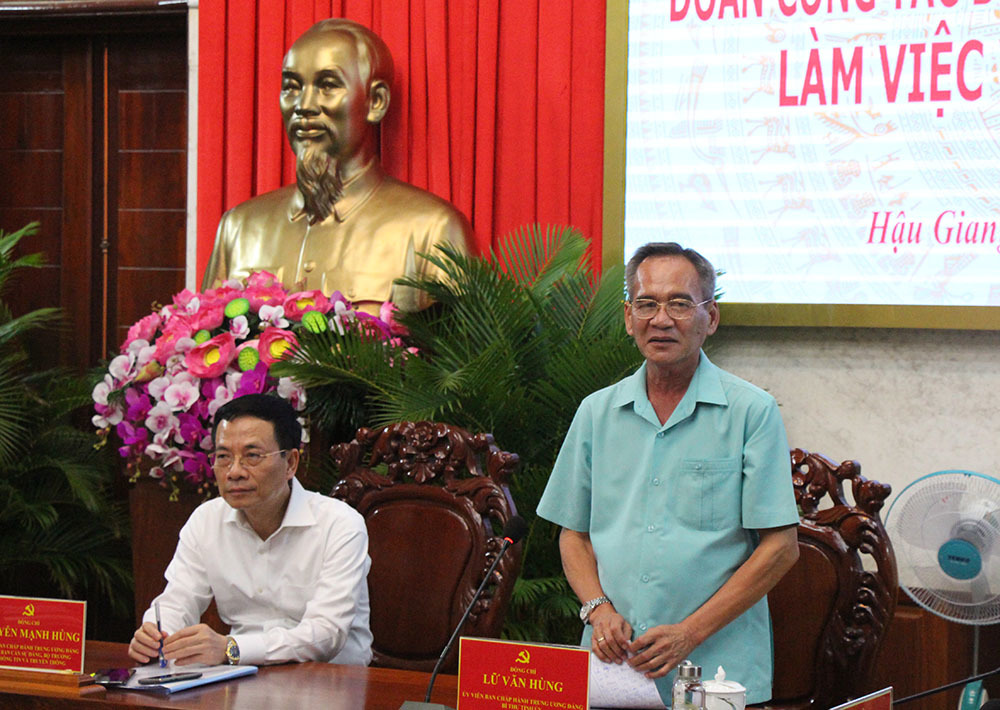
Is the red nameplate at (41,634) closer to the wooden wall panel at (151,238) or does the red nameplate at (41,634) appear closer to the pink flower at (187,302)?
the pink flower at (187,302)

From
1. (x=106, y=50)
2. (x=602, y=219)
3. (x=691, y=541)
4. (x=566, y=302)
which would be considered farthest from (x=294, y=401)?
(x=106, y=50)

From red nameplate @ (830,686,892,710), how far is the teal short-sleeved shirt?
430 millimetres

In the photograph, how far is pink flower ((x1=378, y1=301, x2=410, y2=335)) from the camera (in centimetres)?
328

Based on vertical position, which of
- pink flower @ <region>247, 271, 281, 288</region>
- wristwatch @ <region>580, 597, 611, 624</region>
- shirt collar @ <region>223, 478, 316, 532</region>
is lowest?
wristwatch @ <region>580, 597, 611, 624</region>

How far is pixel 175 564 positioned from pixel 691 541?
1.04 metres

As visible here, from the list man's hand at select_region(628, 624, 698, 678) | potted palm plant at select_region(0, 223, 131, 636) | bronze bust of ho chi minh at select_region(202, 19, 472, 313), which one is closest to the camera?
man's hand at select_region(628, 624, 698, 678)

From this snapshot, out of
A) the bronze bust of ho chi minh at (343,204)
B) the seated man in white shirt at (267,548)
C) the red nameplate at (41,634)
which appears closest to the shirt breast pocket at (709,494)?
the seated man in white shirt at (267,548)

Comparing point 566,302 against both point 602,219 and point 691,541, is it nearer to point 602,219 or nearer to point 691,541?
point 602,219

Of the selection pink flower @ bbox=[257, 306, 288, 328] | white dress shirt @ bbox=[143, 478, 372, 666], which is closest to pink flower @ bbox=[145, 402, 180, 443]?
pink flower @ bbox=[257, 306, 288, 328]

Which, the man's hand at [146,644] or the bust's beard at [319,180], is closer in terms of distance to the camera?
the man's hand at [146,644]

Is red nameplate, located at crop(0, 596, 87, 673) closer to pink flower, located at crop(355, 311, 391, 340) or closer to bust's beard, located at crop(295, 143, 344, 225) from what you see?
pink flower, located at crop(355, 311, 391, 340)

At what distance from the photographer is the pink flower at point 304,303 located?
310 centimetres

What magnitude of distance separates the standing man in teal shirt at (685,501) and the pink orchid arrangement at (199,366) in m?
1.27

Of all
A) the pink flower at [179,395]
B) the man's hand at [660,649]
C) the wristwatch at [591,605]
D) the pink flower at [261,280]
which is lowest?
the man's hand at [660,649]
